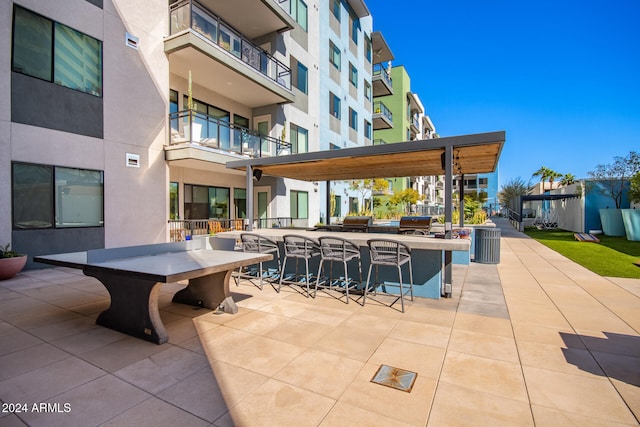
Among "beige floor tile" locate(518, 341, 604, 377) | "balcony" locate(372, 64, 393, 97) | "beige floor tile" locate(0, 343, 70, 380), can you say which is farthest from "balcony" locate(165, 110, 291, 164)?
"balcony" locate(372, 64, 393, 97)

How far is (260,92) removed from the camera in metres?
14.8

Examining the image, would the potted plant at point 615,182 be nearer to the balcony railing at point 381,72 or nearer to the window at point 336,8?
the balcony railing at point 381,72

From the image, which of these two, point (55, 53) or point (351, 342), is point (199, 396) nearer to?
point (351, 342)

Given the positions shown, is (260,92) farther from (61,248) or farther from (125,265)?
(125,265)

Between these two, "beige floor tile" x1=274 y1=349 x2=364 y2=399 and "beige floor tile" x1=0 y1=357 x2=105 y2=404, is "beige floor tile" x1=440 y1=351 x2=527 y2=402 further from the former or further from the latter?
"beige floor tile" x1=0 y1=357 x2=105 y2=404

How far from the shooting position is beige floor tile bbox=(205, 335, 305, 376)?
341 centimetres

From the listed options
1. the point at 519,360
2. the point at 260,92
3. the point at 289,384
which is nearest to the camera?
the point at 289,384

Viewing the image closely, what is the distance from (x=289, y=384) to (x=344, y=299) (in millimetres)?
3032

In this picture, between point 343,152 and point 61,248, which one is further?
point 61,248

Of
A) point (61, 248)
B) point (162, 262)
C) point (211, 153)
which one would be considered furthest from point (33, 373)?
point (211, 153)

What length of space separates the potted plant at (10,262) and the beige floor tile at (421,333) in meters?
8.68

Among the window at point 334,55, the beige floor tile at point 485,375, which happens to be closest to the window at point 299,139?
the window at point 334,55

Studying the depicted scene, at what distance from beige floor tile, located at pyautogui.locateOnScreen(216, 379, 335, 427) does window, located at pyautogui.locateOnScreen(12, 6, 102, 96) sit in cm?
1033

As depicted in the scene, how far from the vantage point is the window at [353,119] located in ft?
82.0
